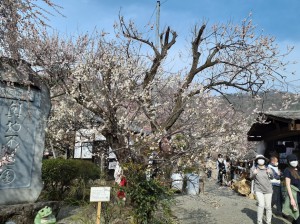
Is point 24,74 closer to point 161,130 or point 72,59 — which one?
point 161,130

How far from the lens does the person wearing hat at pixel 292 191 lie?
6.16 meters

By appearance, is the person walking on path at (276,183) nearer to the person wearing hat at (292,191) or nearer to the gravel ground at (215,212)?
the gravel ground at (215,212)

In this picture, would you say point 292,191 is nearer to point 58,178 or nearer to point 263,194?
point 263,194

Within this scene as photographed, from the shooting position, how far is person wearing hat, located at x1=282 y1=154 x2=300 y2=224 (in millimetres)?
6164

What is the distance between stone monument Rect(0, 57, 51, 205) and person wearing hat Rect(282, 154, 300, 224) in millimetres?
5022

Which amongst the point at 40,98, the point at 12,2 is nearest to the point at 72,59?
the point at 40,98

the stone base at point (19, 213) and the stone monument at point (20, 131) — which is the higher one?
the stone monument at point (20, 131)

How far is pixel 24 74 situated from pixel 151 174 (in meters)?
3.21

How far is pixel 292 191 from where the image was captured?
20.9 ft

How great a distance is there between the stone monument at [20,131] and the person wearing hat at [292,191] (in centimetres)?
502

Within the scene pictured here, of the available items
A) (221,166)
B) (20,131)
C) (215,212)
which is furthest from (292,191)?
(221,166)

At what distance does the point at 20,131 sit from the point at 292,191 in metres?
5.58

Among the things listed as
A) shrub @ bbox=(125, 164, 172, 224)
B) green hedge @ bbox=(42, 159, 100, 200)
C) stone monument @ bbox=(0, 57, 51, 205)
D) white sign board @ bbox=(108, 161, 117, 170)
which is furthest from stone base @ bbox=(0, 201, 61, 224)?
white sign board @ bbox=(108, 161, 117, 170)

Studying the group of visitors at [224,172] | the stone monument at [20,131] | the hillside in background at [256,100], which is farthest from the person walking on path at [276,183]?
the group of visitors at [224,172]
